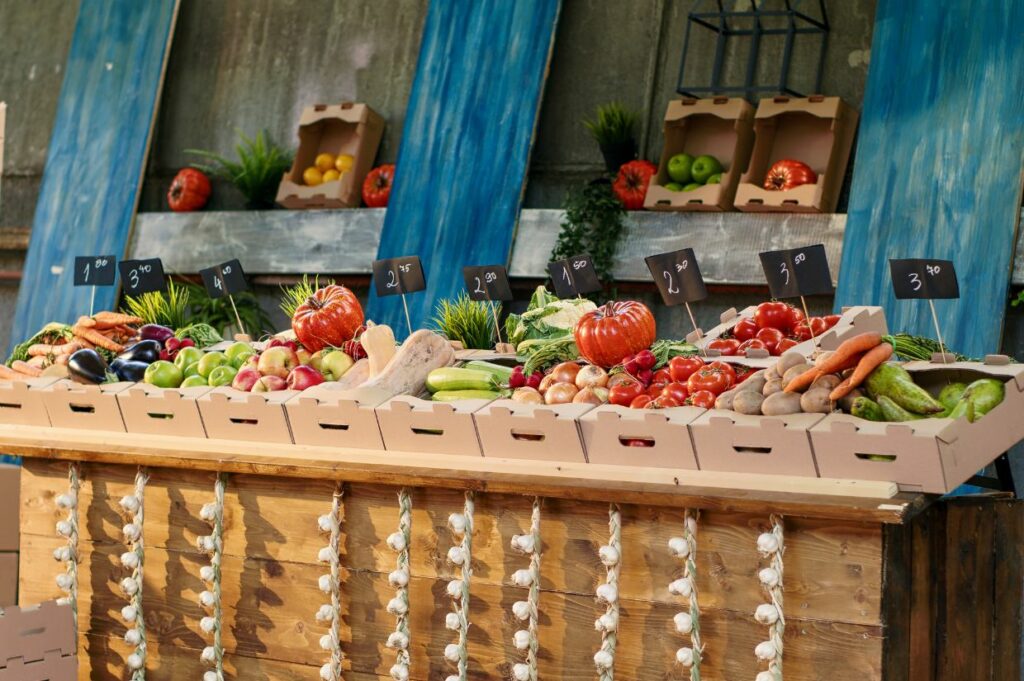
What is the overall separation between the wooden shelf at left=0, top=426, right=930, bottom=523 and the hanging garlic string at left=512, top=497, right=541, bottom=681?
9 cm

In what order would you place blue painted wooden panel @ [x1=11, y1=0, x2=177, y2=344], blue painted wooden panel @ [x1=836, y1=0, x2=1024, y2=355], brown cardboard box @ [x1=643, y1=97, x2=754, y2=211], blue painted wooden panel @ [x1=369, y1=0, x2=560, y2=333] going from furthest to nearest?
blue painted wooden panel @ [x1=11, y1=0, x2=177, y2=344], blue painted wooden panel @ [x1=369, y1=0, x2=560, y2=333], brown cardboard box @ [x1=643, y1=97, x2=754, y2=211], blue painted wooden panel @ [x1=836, y1=0, x2=1024, y2=355]

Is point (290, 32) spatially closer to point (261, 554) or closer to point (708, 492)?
point (261, 554)

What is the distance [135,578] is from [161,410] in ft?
1.36

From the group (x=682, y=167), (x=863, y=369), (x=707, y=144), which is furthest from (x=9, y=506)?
(x=707, y=144)

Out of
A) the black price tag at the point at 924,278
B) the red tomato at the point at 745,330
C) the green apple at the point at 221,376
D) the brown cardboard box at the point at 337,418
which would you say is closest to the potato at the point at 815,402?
the black price tag at the point at 924,278

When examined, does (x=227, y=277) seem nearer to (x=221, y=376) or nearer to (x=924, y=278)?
(x=221, y=376)

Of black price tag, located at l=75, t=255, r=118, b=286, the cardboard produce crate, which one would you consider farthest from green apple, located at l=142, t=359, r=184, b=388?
black price tag, located at l=75, t=255, r=118, b=286

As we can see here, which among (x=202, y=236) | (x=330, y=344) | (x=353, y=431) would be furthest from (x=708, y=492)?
(x=202, y=236)

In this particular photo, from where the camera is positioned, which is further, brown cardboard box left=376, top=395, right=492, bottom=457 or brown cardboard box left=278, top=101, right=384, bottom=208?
brown cardboard box left=278, top=101, right=384, bottom=208

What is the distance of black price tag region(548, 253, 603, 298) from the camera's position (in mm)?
3531

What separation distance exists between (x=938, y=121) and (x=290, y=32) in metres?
3.50

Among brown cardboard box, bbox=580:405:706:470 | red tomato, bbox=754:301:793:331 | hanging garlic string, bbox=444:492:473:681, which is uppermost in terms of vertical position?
red tomato, bbox=754:301:793:331

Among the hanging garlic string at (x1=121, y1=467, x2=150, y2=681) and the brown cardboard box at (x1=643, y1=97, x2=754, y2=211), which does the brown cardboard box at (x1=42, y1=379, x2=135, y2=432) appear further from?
the brown cardboard box at (x1=643, y1=97, x2=754, y2=211)

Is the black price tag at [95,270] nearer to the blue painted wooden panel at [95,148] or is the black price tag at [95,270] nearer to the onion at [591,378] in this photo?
the onion at [591,378]
